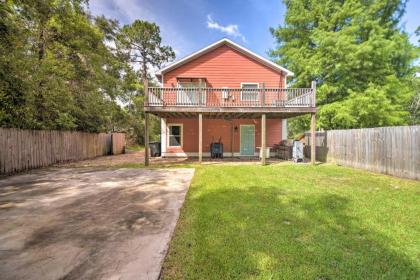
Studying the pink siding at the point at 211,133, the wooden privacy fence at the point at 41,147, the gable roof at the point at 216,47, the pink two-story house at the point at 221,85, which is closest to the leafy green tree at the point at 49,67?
the wooden privacy fence at the point at 41,147

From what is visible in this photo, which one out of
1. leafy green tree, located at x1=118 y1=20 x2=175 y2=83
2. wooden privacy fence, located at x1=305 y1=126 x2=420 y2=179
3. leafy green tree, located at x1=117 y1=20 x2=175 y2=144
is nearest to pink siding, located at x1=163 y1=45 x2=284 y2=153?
wooden privacy fence, located at x1=305 y1=126 x2=420 y2=179

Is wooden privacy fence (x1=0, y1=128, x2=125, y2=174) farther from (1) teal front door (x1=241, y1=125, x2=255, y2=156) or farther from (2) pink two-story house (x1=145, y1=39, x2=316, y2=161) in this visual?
(1) teal front door (x1=241, y1=125, x2=255, y2=156)

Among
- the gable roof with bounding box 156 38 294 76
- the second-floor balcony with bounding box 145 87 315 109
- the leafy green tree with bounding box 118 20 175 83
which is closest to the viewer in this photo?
the second-floor balcony with bounding box 145 87 315 109

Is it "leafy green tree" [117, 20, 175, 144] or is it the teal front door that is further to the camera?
"leafy green tree" [117, 20, 175, 144]

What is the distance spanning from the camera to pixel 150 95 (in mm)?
10852

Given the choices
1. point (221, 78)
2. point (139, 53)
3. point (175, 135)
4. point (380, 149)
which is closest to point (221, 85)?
point (221, 78)

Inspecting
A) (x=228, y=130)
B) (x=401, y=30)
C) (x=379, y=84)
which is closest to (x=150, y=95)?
(x=228, y=130)

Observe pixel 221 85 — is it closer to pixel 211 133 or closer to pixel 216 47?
pixel 216 47

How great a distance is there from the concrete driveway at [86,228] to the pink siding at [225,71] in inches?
365

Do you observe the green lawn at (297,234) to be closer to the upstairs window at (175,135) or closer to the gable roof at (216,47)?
the upstairs window at (175,135)

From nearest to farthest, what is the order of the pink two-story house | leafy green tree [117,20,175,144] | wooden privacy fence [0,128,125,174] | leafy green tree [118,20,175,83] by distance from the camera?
wooden privacy fence [0,128,125,174] → the pink two-story house → leafy green tree [118,20,175,83] → leafy green tree [117,20,175,144]

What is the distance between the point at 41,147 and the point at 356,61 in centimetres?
1882

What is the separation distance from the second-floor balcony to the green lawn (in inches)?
231

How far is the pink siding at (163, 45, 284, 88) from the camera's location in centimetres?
1440
